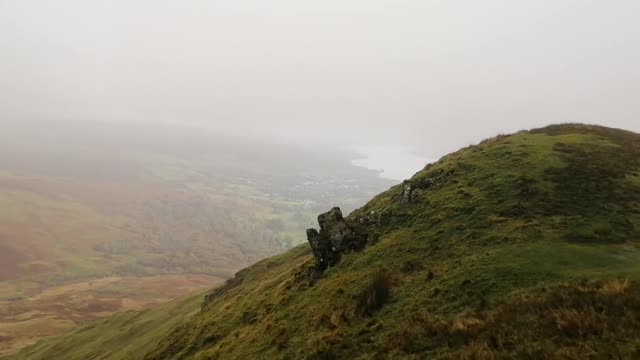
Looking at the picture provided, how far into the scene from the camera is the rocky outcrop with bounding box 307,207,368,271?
41.9 metres

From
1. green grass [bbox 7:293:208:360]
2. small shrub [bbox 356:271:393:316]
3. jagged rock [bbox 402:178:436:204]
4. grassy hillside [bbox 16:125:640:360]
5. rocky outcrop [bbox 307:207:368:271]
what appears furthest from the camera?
green grass [bbox 7:293:208:360]

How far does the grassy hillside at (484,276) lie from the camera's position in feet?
64.4

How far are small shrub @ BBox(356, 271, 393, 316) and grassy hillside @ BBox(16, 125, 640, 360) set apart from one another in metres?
0.09

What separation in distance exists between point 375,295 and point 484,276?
20.3 ft

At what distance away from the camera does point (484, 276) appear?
1043 inches

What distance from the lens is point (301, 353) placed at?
27.2 meters

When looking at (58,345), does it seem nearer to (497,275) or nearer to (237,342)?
(237,342)

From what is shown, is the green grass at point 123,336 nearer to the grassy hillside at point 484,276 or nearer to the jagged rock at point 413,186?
the grassy hillside at point 484,276

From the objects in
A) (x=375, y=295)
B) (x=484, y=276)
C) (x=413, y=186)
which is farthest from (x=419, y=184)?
(x=484, y=276)

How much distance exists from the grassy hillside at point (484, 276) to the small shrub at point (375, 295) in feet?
0.31

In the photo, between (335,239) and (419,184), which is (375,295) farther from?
(419,184)

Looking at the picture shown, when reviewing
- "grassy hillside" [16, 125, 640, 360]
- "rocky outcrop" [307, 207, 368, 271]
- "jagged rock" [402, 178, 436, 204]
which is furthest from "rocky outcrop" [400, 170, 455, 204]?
"rocky outcrop" [307, 207, 368, 271]

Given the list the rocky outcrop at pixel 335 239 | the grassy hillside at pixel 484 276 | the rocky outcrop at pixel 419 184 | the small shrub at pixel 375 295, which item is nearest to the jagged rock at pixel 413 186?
the rocky outcrop at pixel 419 184

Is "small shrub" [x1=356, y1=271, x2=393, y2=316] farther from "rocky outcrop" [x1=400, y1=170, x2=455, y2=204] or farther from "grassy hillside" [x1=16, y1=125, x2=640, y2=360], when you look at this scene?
"rocky outcrop" [x1=400, y1=170, x2=455, y2=204]
